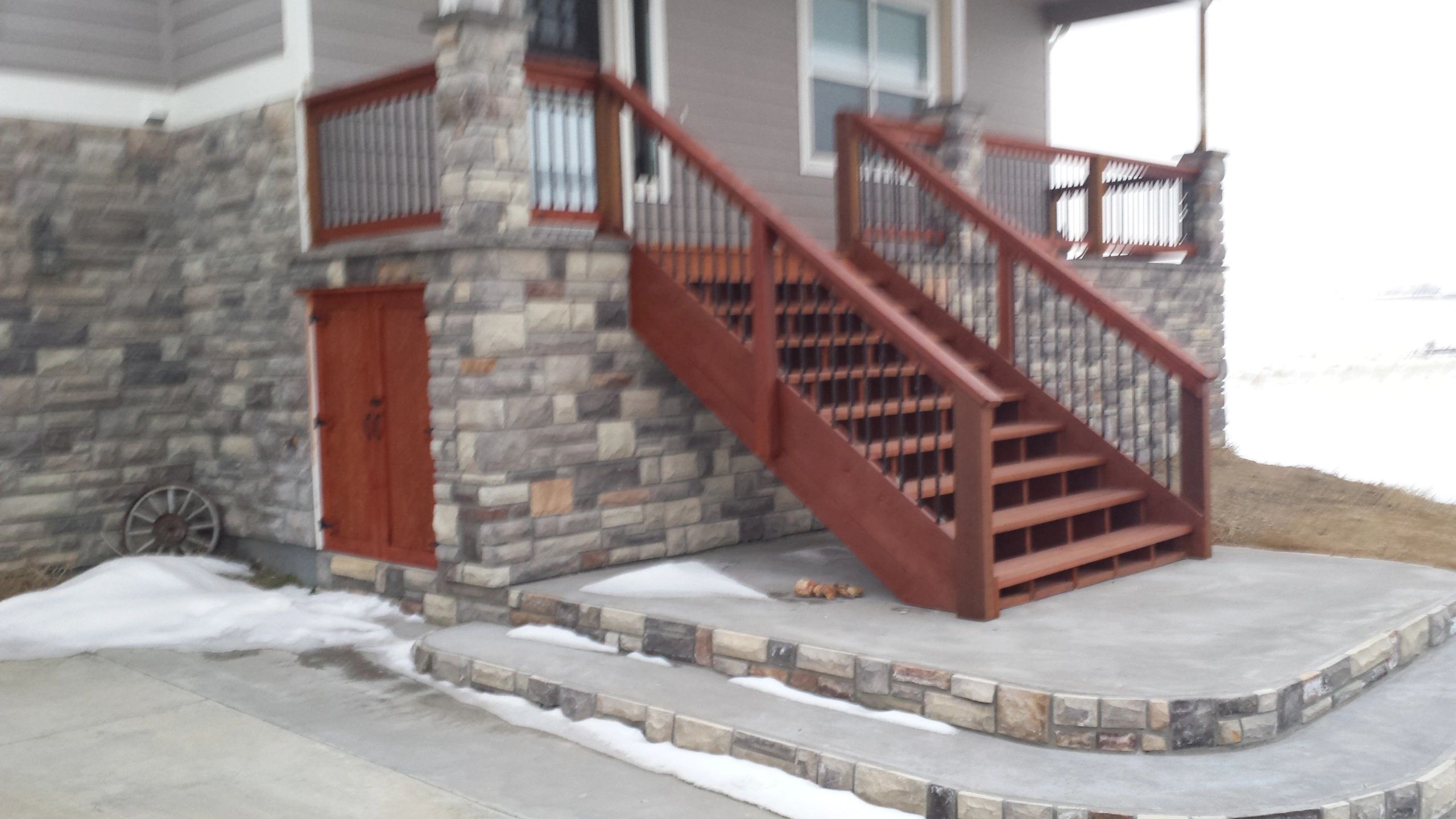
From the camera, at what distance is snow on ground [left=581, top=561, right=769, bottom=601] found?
6047 mm

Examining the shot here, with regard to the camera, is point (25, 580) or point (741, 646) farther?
point (25, 580)

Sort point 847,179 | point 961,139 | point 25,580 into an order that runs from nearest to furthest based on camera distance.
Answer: point 25,580
point 847,179
point 961,139

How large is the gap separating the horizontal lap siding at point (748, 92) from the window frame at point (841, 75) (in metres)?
0.06

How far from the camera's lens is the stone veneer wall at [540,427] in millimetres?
6344

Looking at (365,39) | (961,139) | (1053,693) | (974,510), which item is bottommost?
(1053,693)

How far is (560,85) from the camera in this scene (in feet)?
21.8

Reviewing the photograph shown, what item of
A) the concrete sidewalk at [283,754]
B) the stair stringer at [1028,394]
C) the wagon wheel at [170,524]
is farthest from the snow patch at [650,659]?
the wagon wheel at [170,524]

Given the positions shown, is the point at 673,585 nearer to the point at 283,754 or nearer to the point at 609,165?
the point at 283,754

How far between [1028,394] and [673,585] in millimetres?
2486

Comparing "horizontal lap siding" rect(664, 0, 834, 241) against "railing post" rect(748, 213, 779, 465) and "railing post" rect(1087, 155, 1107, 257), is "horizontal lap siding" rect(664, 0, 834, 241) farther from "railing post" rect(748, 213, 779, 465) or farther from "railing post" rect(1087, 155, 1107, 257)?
"railing post" rect(748, 213, 779, 465)

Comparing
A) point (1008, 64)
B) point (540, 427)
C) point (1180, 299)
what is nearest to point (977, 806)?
point (540, 427)

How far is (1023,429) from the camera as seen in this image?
6.91 m

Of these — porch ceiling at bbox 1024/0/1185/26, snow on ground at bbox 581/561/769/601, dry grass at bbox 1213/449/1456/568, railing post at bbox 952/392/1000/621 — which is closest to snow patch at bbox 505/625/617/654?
snow on ground at bbox 581/561/769/601

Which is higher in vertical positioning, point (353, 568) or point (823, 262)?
point (823, 262)
